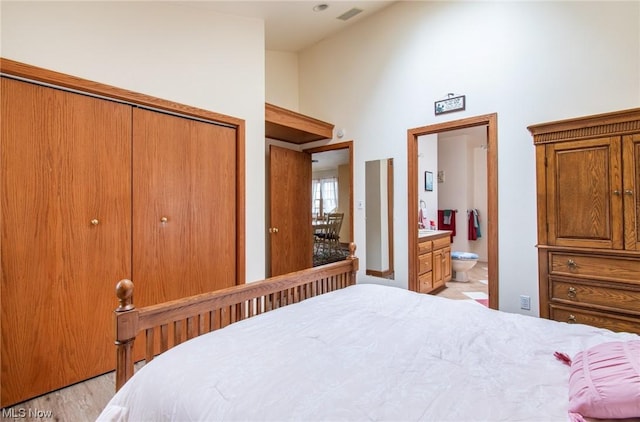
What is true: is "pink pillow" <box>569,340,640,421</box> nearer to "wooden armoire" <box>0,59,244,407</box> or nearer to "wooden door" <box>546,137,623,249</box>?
"wooden door" <box>546,137,623,249</box>

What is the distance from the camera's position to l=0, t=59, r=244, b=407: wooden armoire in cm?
186

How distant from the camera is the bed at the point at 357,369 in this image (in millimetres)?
830

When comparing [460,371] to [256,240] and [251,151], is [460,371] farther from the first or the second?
[251,151]

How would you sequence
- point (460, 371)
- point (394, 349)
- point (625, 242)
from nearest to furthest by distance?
point (460, 371)
point (394, 349)
point (625, 242)

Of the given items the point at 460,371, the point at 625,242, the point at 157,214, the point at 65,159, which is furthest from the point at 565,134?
the point at 65,159

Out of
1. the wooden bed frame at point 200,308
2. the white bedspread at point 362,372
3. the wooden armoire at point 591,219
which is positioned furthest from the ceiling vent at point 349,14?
the white bedspread at point 362,372

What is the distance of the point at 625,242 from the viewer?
193 centimetres

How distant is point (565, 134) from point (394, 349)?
78.1 inches

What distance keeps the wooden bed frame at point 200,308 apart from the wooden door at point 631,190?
5.65ft

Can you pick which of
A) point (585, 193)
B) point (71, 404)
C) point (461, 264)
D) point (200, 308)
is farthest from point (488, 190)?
point (71, 404)

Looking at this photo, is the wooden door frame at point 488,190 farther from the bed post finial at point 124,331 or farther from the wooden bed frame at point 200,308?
the bed post finial at point 124,331

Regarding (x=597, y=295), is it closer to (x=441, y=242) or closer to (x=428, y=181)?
(x=441, y=242)

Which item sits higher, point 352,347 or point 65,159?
point 65,159

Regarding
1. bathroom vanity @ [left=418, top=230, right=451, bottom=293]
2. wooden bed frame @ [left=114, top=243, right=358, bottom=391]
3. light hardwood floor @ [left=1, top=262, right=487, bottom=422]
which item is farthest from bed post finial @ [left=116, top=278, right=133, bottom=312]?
bathroom vanity @ [left=418, top=230, right=451, bottom=293]
